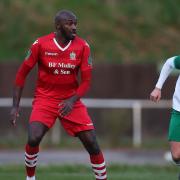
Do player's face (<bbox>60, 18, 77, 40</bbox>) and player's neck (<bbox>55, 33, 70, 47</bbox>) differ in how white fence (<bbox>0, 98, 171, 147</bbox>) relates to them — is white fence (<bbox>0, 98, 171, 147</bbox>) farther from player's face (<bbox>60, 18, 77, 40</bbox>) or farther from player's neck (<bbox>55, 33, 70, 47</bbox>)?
player's face (<bbox>60, 18, 77, 40</bbox>)

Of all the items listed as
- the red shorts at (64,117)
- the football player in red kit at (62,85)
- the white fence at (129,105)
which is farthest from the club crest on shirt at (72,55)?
the white fence at (129,105)

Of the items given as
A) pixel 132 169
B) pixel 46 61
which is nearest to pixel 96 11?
pixel 132 169

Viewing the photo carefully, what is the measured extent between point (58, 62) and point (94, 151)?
4.15ft

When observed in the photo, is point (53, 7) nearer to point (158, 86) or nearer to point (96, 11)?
point (96, 11)

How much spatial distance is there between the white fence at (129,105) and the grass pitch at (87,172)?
21.8 feet

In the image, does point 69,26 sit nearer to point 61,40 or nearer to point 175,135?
point 61,40

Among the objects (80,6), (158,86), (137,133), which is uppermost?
(158,86)

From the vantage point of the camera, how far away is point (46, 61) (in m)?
12.4


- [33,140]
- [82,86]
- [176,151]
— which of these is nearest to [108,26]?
[82,86]

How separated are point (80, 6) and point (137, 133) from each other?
6.67 meters

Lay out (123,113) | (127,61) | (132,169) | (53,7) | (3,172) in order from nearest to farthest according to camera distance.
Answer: (3,172) → (132,169) → (123,113) → (127,61) → (53,7)

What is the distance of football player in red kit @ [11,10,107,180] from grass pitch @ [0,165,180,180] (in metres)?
2.26

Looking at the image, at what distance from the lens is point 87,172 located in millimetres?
16359

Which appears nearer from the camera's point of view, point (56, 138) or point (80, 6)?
point (56, 138)
